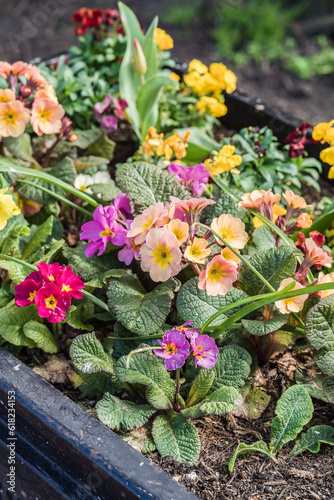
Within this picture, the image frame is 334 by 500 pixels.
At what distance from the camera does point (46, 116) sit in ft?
5.82

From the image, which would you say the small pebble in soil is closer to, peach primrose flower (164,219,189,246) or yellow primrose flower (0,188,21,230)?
peach primrose flower (164,219,189,246)

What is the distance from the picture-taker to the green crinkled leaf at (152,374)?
1.30 meters

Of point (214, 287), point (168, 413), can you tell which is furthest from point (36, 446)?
point (214, 287)

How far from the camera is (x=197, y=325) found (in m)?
1.36

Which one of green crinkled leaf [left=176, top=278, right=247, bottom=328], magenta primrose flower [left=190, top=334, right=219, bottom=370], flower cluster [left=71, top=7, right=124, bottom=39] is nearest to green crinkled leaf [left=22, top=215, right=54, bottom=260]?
green crinkled leaf [left=176, top=278, right=247, bottom=328]

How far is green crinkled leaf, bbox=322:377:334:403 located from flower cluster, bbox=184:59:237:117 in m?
1.24

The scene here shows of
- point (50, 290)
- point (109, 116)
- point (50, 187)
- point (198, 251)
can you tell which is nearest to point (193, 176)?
point (198, 251)

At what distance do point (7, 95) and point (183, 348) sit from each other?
1.00 m

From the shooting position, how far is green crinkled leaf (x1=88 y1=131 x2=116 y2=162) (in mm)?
2088

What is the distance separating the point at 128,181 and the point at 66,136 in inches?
20.2

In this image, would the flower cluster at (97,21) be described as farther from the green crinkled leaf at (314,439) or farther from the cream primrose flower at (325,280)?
the green crinkled leaf at (314,439)

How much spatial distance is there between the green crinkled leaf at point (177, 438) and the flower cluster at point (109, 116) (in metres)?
1.21

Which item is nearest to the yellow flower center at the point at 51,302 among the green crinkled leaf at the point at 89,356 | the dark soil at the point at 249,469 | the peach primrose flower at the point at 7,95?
the green crinkled leaf at the point at 89,356

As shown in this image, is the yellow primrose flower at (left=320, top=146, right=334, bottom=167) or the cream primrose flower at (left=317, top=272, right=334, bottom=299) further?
the yellow primrose flower at (left=320, top=146, right=334, bottom=167)
